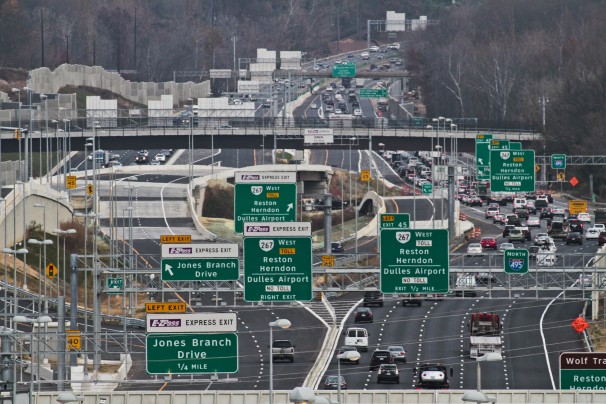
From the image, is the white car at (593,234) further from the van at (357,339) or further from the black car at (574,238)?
the van at (357,339)

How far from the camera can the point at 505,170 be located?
107 m

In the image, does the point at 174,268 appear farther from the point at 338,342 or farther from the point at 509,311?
the point at 509,311

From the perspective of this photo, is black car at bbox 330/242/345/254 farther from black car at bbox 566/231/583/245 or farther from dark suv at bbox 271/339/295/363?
dark suv at bbox 271/339/295/363

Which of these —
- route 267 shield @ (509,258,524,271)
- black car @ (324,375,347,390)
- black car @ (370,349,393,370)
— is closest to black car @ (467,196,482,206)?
black car @ (370,349,393,370)

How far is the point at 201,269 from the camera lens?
250ft

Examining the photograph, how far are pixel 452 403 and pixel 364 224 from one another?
83454 mm

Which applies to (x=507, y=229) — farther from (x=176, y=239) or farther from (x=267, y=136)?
(x=176, y=239)

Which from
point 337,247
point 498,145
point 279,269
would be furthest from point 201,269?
point 337,247

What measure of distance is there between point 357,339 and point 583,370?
2956 cm

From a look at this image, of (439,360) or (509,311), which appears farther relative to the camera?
(509,311)

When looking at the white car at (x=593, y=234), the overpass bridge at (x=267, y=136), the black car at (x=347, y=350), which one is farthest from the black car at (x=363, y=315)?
the overpass bridge at (x=267, y=136)

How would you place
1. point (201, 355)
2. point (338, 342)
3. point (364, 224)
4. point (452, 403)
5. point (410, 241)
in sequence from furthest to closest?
point (364, 224)
point (338, 342)
point (410, 241)
point (452, 403)
point (201, 355)

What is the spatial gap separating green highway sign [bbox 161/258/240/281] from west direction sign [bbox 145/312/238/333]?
10.9 metres

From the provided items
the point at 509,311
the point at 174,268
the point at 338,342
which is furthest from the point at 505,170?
the point at 174,268
